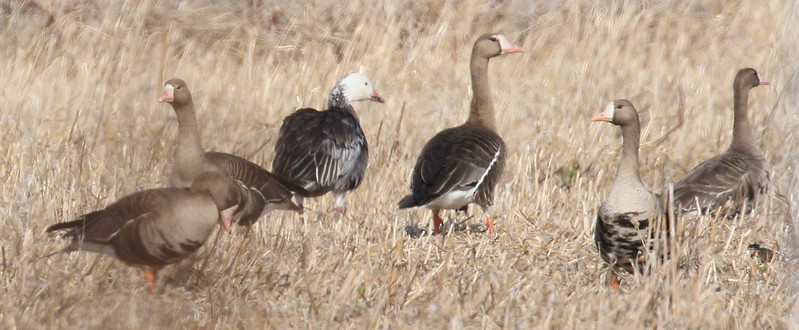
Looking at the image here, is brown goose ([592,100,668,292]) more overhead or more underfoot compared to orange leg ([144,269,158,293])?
more overhead

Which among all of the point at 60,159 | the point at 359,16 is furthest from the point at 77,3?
the point at 60,159

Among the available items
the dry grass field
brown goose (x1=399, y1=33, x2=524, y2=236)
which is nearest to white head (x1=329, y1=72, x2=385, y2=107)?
the dry grass field

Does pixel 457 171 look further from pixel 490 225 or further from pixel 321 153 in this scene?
pixel 321 153

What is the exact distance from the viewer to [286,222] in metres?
7.75

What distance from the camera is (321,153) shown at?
30.1 ft

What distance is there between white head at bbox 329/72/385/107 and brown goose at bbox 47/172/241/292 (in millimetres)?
4442

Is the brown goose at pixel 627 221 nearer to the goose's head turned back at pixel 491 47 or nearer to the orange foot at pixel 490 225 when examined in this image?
the orange foot at pixel 490 225

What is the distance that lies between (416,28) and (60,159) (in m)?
5.56

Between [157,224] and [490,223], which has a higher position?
[157,224]

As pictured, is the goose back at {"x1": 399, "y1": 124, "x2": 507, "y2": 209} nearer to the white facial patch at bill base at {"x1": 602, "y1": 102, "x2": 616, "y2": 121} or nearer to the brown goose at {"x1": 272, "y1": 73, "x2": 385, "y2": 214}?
the brown goose at {"x1": 272, "y1": 73, "x2": 385, "y2": 214}

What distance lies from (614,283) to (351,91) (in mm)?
4084

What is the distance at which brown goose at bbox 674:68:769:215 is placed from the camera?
8.39 metres

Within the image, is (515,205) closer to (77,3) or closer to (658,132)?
(658,132)

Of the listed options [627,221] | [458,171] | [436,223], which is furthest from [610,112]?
[436,223]
